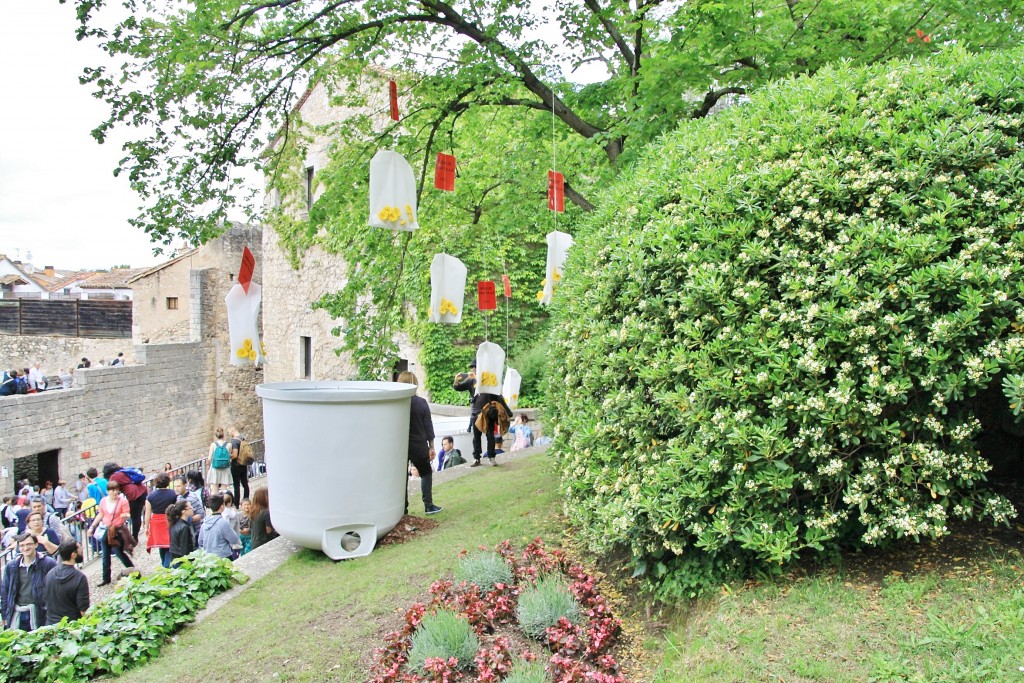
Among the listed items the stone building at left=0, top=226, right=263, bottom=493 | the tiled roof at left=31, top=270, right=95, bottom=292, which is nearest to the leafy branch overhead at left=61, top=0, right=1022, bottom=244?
the stone building at left=0, top=226, right=263, bottom=493

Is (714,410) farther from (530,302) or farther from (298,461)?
(530,302)

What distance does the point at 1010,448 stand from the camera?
3951mm

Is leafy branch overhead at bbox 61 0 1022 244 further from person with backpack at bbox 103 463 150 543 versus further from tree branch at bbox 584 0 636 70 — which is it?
person with backpack at bbox 103 463 150 543

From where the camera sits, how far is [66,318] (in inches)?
1126

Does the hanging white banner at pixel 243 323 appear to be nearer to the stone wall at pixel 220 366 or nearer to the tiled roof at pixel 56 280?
the stone wall at pixel 220 366

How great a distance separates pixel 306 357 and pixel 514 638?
72.5 feet

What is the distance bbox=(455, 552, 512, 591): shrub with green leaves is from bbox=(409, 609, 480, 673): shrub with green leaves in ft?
1.83

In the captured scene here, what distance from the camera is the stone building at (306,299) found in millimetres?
22750

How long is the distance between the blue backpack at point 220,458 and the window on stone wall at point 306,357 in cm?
1096

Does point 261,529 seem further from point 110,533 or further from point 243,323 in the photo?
point 110,533

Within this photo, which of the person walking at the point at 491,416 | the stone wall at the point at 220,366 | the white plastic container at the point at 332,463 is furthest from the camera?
the stone wall at the point at 220,366

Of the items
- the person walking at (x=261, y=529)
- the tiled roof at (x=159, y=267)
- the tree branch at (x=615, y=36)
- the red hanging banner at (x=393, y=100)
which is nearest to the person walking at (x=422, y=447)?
the person walking at (x=261, y=529)

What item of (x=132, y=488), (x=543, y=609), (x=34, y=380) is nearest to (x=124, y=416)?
(x=34, y=380)

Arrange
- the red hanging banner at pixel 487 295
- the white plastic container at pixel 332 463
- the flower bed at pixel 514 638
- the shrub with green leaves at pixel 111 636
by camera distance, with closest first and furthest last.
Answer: the flower bed at pixel 514 638 → the shrub with green leaves at pixel 111 636 → the white plastic container at pixel 332 463 → the red hanging banner at pixel 487 295
